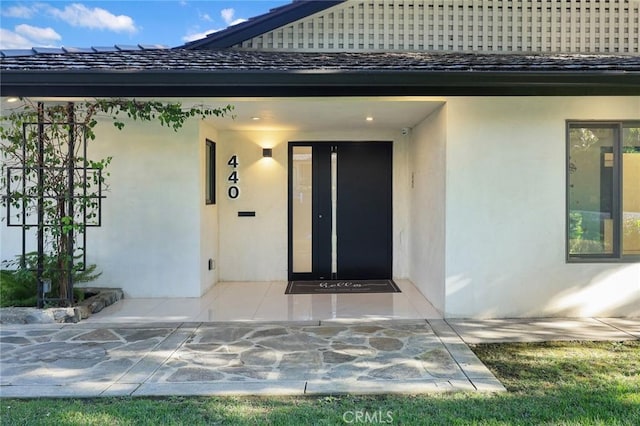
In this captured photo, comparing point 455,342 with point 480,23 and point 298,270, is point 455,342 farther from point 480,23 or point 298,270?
point 480,23

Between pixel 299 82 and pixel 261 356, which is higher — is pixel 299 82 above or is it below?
above

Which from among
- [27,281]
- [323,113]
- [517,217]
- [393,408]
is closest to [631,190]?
[517,217]

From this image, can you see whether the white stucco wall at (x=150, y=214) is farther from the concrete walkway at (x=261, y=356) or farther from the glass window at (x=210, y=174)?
the concrete walkway at (x=261, y=356)

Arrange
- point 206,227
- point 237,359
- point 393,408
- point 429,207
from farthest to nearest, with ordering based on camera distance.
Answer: point 206,227
point 429,207
point 237,359
point 393,408

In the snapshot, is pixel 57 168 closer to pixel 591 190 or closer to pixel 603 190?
pixel 591 190

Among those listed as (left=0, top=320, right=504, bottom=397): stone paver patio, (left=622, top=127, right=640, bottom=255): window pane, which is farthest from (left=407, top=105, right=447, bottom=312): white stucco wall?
(left=622, top=127, right=640, bottom=255): window pane

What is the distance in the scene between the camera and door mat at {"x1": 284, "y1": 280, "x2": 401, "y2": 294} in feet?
23.8

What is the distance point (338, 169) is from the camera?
26.8ft

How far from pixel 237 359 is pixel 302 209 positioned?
425cm

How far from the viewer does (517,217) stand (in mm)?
5613

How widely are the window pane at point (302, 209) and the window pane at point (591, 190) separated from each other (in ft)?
14.1

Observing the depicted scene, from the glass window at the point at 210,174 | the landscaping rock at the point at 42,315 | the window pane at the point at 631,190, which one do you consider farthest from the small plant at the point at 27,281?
the window pane at the point at 631,190

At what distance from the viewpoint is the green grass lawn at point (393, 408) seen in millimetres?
3004

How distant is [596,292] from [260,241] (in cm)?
533
